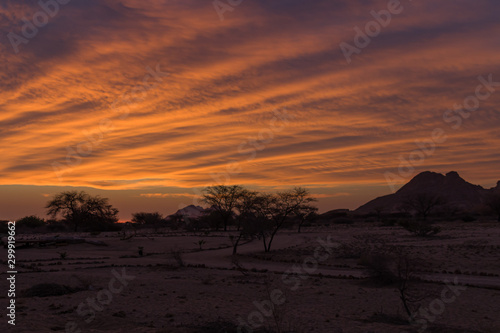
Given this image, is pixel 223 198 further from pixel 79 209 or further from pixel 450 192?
pixel 450 192

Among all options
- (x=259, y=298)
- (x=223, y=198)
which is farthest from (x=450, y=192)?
(x=259, y=298)

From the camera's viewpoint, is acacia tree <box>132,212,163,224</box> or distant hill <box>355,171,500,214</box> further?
distant hill <box>355,171,500,214</box>


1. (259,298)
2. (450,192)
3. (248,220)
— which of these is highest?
(450,192)

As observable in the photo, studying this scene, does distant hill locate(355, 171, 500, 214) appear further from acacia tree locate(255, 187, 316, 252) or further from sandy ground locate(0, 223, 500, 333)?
sandy ground locate(0, 223, 500, 333)

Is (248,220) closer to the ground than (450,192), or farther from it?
closer to the ground

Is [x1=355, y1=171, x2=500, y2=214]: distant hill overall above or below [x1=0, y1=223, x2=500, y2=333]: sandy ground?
above

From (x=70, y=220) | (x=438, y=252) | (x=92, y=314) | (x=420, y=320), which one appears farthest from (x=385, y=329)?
(x=70, y=220)

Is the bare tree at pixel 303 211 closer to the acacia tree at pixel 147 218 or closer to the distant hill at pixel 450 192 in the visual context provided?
the acacia tree at pixel 147 218

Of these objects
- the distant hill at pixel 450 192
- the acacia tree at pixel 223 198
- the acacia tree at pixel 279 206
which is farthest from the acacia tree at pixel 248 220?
the distant hill at pixel 450 192

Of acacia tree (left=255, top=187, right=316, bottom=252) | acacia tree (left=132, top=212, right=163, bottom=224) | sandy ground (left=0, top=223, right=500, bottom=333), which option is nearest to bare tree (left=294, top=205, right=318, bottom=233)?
acacia tree (left=255, top=187, right=316, bottom=252)

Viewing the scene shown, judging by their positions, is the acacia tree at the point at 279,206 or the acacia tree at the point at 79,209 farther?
the acacia tree at the point at 79,209

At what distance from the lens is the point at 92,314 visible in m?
15.8

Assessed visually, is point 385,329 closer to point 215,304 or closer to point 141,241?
point 215,304

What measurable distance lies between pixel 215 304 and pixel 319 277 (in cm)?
961
